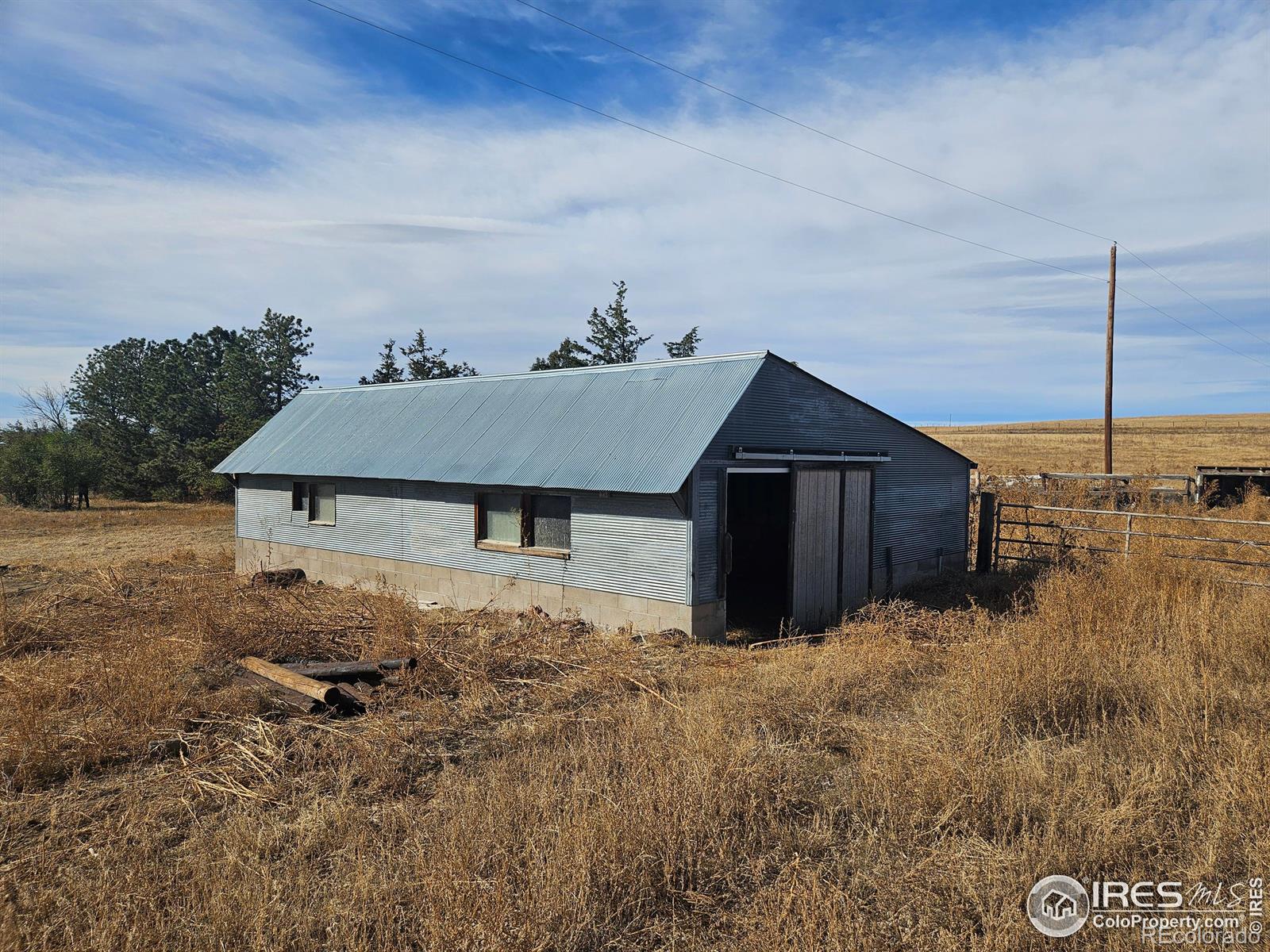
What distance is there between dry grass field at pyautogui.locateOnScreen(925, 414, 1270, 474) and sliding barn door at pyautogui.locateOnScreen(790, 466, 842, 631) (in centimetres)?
2249

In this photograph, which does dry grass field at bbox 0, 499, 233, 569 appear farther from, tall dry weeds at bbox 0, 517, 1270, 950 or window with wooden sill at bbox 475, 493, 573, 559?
tall dry weeds at bbox 0, 517, 1270, 950

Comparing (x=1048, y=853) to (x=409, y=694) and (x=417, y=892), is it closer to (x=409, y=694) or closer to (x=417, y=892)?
(x=417, y=892)

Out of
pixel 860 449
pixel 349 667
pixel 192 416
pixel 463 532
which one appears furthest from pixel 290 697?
pixel 192 416

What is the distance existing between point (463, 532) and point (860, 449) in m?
7.64

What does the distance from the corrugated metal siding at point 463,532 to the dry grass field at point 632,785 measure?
175 centimetres

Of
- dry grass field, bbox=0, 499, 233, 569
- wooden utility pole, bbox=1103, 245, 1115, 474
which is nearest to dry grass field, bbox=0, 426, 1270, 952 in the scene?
dry grass field, bbox=0, 499, 233, 569

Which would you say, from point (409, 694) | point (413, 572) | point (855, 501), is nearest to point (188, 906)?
point (409, 694)

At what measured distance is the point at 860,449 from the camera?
47.6 ft

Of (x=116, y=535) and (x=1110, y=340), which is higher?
(x=1110, y=340)

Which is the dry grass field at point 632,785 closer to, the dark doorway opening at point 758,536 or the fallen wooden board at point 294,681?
the fallen wooden board at point 294,681

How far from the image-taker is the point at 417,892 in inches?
171

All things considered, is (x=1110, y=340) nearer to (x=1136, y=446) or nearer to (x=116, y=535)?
(x=116, y=535)

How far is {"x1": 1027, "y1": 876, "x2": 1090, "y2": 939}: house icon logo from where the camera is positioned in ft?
13.1

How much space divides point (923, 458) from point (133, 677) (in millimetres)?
14235
